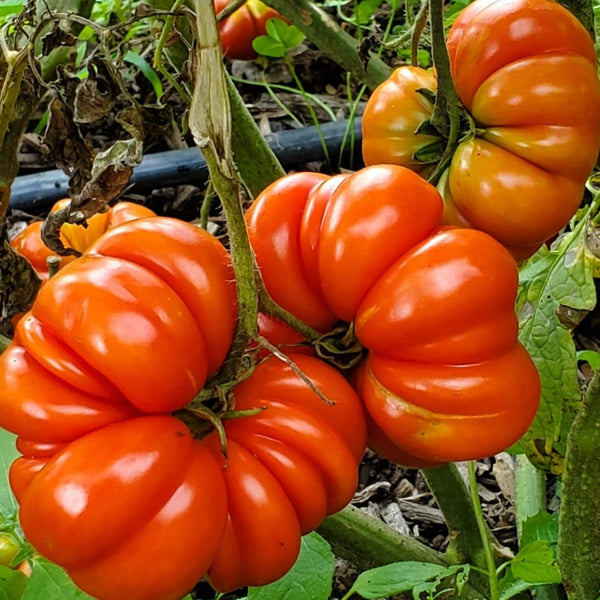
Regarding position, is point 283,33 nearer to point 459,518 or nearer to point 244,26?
point 244,26

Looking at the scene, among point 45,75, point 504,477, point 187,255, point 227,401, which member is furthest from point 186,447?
point 504,477

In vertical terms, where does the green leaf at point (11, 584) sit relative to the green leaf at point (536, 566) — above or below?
above

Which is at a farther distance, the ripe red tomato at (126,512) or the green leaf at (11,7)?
the green leaf at (11,7)

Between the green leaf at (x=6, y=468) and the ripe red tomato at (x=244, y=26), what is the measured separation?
201 cm

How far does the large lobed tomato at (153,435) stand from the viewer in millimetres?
817

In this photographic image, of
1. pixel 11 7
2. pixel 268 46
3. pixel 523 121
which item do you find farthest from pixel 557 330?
pixel 268 46

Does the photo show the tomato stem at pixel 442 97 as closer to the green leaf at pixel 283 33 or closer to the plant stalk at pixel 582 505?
the plant stalk at pixel 582 505

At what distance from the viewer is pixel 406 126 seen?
119 centimetres

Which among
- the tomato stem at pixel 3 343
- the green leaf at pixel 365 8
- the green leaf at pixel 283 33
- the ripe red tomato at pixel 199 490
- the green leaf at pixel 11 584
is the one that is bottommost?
the green leaf at pixel 283 33

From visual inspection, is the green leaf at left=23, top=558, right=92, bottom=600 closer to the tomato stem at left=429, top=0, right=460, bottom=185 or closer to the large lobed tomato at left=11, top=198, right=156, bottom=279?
the tomato stem at left=429, top=0, right=460, bottom=185

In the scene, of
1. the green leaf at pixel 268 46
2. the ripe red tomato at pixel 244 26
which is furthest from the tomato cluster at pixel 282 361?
the ripe red tomato at pixel 244 26

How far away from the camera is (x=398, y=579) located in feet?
3.59

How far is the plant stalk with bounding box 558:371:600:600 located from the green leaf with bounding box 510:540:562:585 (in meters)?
0.12

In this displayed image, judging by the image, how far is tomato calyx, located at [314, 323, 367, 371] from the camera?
3.26 ft
